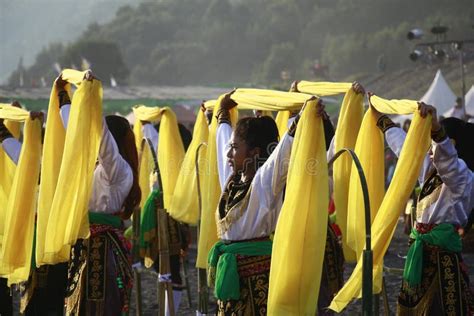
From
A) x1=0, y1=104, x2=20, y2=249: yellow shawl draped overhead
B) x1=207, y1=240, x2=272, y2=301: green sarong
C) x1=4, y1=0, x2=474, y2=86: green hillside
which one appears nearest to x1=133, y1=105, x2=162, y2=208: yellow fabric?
x1=0, y1=104, x2=20, y2=249: yellow shawl draped overhead

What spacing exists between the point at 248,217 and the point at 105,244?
1.66 meters

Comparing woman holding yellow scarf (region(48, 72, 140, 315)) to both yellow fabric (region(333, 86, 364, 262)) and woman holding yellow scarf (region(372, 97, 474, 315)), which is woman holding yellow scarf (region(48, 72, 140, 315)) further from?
woman holding yellow scarf (region(372, 97, 474, 315))

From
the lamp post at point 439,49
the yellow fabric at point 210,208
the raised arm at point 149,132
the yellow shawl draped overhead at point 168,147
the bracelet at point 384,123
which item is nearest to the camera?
the bracelet at point 384,123

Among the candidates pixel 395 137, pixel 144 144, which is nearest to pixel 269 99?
pixel 395 137

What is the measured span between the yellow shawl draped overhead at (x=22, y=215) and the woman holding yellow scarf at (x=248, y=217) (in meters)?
2.24

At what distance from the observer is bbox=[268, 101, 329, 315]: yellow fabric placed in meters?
5.41

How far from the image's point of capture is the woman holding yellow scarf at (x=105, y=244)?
6.76 meters

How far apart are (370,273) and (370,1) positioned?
232 feet

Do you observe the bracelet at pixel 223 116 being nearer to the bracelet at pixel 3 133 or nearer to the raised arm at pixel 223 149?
the raised arm at pixel 223 149

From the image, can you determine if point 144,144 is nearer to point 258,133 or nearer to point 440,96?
point 258,133

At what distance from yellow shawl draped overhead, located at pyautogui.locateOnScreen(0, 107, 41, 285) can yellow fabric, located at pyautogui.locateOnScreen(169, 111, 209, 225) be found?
63.7 inches

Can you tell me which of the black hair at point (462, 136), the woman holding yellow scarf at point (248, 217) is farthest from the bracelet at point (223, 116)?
the black hair at point (462, 136)

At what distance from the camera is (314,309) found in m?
5.45

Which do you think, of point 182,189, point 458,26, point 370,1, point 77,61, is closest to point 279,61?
point 370,1
